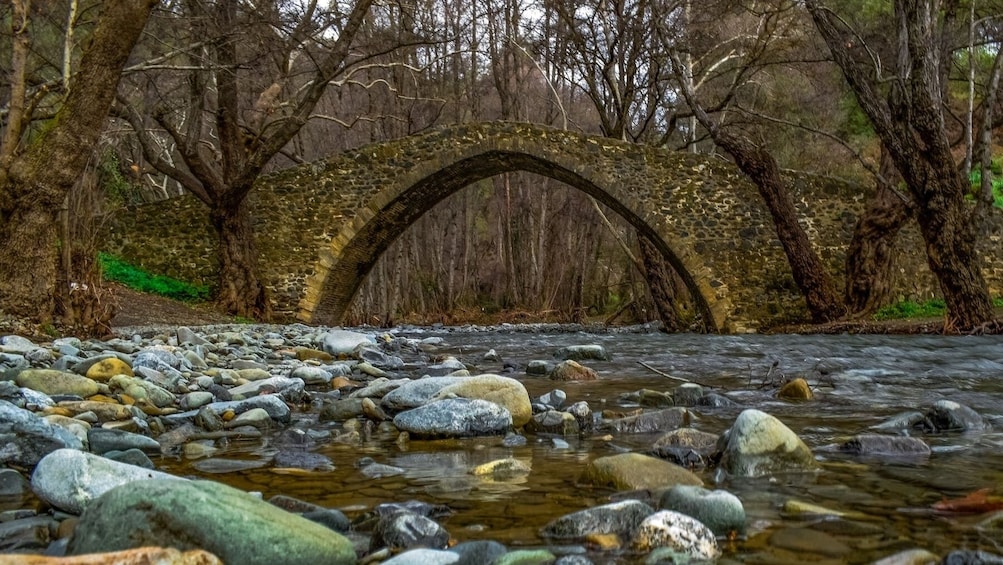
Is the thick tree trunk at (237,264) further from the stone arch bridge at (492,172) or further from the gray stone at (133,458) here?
the gray stone at (133,458)

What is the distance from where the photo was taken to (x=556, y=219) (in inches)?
899

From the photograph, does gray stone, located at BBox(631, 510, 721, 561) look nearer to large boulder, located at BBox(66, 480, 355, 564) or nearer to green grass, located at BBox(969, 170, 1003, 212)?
large boulder, located at BBox(66, 480, 355, 564)

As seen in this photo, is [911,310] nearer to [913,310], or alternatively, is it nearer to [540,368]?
[913,310]

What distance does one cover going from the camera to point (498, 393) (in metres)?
3.45

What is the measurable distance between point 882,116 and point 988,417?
6753mm

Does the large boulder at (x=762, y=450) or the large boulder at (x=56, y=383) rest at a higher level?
the large boulder at (x=56, y=383)

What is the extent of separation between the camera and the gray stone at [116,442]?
2611mm

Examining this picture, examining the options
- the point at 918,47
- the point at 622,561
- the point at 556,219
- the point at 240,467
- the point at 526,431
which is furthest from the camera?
the point at 556,219

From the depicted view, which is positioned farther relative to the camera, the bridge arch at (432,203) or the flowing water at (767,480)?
the bridge arch at (432,203)

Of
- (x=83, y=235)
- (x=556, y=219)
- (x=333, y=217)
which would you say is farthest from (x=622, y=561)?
(x=556, y=219)

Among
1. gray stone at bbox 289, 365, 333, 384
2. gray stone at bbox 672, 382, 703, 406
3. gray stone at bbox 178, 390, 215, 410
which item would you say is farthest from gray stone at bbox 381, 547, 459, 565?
gray stone at bbox 289, 365, 333, 384

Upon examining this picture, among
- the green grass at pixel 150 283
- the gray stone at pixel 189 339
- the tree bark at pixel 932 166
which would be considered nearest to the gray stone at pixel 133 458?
the gray stone at pixel 189 339

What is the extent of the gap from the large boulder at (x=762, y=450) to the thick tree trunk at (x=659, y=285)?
11.2 m

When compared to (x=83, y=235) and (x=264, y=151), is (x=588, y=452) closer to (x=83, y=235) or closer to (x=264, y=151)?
(x=83, y=235)
